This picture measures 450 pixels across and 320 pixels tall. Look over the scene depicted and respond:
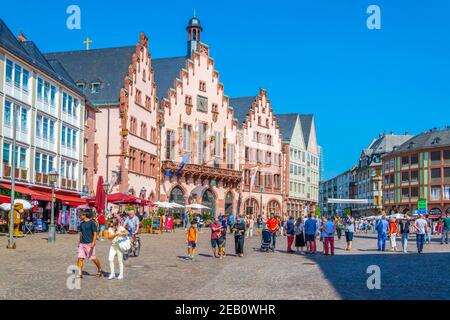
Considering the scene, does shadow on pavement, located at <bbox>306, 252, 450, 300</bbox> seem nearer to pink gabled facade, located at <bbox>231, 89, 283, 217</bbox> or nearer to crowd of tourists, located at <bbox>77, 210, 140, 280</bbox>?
crowd of tourists, located at <bbox>77, 210, 140, 280</bbox>

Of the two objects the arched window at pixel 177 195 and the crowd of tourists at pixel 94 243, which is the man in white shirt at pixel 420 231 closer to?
the crowd of tourists at pixel 94 243

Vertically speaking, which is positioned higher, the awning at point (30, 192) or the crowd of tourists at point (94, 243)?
the awning at point (30, 192)

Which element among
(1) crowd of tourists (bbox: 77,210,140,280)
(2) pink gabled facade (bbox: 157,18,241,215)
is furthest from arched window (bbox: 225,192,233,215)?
(1) crowd of tourists (bbox: 77,210,140,280)

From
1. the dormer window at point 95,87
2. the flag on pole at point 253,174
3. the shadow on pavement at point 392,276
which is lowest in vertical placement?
the shadow on pavement at point 392,276

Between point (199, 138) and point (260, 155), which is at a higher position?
point (199, 138)

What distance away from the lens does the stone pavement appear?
47.9 feet

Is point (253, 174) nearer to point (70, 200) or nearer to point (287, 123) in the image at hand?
point (287, 123)

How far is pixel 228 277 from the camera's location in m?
18.5

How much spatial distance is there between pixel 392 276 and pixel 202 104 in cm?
5654

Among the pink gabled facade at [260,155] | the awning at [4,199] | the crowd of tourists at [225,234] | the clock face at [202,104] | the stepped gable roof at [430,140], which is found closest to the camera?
the crowd of tourists at [225,234]

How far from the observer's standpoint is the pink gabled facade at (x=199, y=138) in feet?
229

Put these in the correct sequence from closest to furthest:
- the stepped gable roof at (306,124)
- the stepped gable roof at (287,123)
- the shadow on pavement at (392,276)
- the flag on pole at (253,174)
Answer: the shadow on pavement at (392,276) < the flag on pole at (253,174) < the stepped gable roof at (287,123) < the stepped gable roof at (306,124)

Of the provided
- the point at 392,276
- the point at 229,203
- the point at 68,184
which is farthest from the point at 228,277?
the point at 229,203

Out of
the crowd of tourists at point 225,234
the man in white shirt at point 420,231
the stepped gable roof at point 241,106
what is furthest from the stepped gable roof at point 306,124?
the man in white shirt at point 420,231
